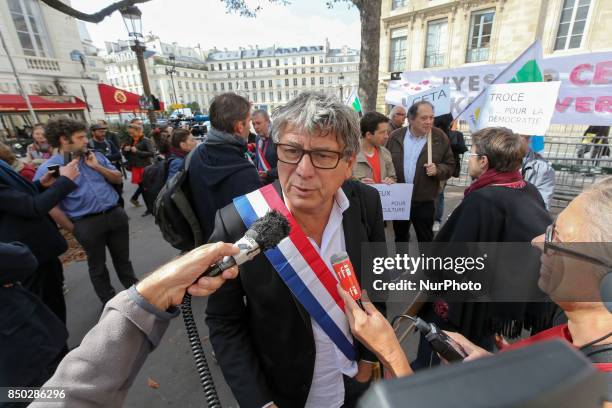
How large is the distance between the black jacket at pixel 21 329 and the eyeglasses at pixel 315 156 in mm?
1763

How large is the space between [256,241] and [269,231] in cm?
6

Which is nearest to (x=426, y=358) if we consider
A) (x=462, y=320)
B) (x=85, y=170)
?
(x=462, y=320)

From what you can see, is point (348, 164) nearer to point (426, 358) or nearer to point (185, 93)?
point (426, 358)

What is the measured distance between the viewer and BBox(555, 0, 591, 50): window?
12711 mm

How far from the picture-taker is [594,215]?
38.7 inches

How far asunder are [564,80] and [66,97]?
21.9 metres

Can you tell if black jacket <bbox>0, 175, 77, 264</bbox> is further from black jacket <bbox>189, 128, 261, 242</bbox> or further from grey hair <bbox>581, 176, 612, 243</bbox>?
grey hair <bbox>581, 176, 612, 243</bbox>

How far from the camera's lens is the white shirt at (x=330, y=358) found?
4.99 feet

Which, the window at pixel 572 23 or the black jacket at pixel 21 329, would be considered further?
the window at pixel 572 23

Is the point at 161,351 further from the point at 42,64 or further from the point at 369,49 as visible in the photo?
the point at 42,64

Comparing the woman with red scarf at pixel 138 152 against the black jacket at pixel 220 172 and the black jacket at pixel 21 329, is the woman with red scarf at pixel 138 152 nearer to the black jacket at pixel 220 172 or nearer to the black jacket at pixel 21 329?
the black jacket at pixel 220 172

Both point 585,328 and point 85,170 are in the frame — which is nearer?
point 585,328

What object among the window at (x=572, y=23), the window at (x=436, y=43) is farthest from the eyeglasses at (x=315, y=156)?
the window at (x=436, y=43)

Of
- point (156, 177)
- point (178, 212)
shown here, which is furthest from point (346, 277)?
point (156, 177)
